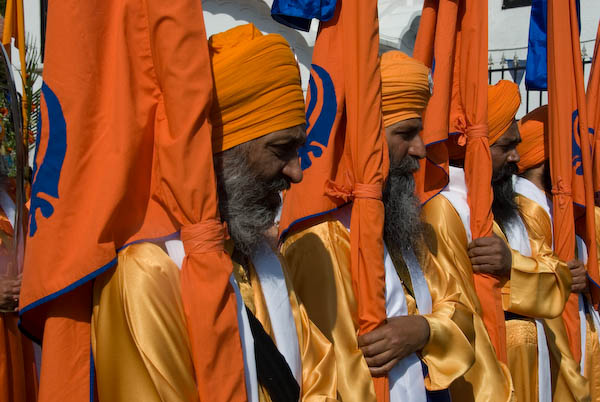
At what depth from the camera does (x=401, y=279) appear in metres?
2.87

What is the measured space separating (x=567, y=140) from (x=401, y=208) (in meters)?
1.77

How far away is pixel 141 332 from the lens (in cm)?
166

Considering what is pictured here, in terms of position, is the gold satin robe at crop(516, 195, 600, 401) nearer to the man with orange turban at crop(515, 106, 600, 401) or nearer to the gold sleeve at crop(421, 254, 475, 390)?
the man with orange turban at crop(515, 106, 600, 401)

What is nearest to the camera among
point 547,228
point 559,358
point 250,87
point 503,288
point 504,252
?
point 250,87

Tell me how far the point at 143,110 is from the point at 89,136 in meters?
0.15

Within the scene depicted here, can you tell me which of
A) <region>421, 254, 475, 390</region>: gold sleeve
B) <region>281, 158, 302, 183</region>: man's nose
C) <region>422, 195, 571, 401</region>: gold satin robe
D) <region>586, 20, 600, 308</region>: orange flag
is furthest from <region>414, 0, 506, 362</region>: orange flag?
<region>586, 20, 600, 308</region>: orange flag

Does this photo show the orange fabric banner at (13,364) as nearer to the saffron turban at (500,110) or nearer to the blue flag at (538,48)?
the saffron turban at (500,110)

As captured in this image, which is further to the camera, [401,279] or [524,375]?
[524,375]

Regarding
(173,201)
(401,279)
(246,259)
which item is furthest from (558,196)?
(173,201)

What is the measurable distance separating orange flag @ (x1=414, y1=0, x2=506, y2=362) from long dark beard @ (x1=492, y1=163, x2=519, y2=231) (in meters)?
0.67

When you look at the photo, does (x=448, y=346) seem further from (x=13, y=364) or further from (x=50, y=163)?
(x=13, y=364)

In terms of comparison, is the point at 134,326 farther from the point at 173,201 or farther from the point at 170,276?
the point at 173,201

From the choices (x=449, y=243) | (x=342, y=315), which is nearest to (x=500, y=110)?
(x=449, y=243)

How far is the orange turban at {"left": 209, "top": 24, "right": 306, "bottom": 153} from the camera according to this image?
6.64 feet
